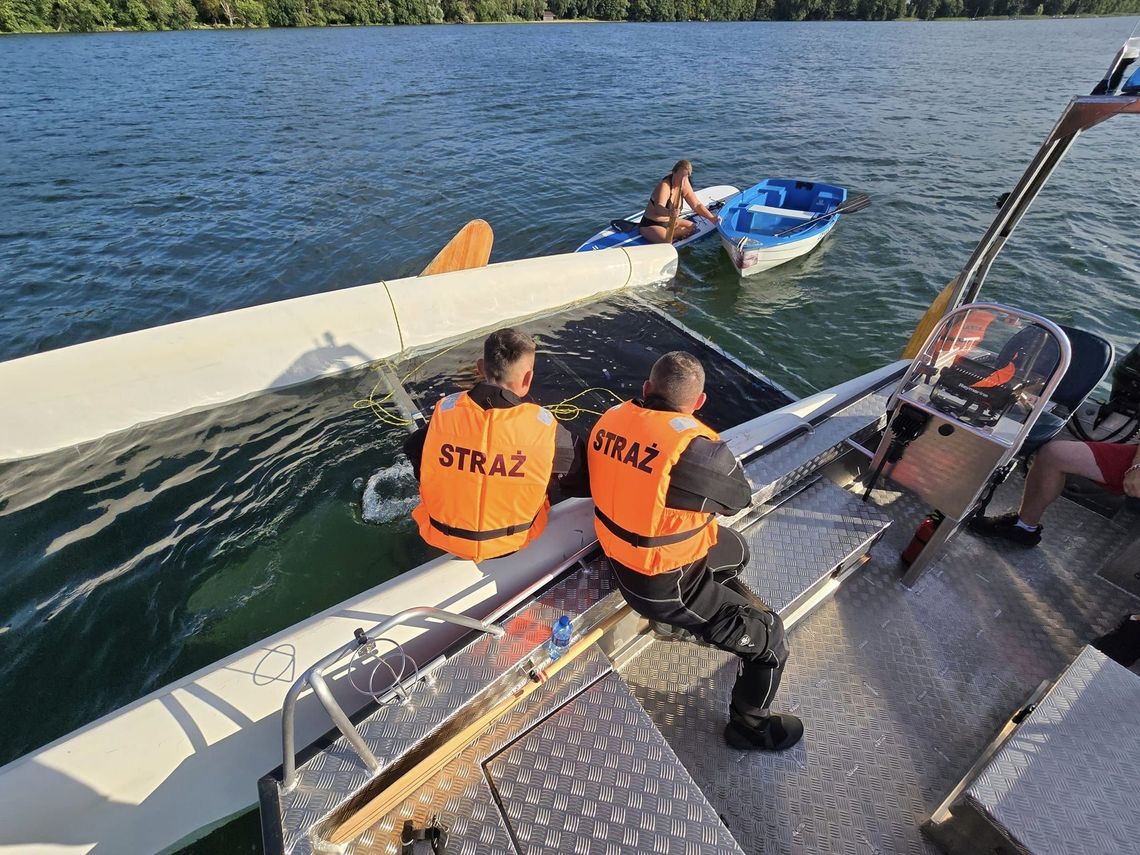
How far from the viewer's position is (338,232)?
1062 cm

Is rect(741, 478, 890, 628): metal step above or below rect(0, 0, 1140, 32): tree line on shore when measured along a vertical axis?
below

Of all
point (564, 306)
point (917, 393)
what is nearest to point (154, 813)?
point (917, 393)

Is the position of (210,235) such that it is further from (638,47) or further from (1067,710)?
(638,47)

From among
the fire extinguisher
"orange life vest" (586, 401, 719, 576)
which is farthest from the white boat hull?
"orange life vest" (586, 401, 719, 576)

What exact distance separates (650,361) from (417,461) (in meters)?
3.77

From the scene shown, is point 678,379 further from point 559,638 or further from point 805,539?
point 805,539

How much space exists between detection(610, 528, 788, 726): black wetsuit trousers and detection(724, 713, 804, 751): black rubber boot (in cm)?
4

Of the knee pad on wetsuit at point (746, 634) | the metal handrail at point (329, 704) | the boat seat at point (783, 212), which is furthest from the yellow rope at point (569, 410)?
the boat seat at point (783, 212)

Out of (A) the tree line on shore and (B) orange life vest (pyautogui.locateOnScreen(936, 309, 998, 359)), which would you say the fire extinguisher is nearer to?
(B) orange life vest (pyautogui.locateOnScreen(936, 309, 998, 359))

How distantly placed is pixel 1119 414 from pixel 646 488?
14.3 ft

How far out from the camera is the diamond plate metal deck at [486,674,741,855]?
1.94m

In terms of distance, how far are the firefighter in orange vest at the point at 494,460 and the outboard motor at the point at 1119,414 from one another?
13.9 ft

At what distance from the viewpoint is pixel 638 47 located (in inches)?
1475

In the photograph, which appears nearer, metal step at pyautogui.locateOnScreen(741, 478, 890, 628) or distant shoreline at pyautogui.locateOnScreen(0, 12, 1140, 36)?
metal step at pyautogui.locateOnScreen(741, 478, 890, 628)
